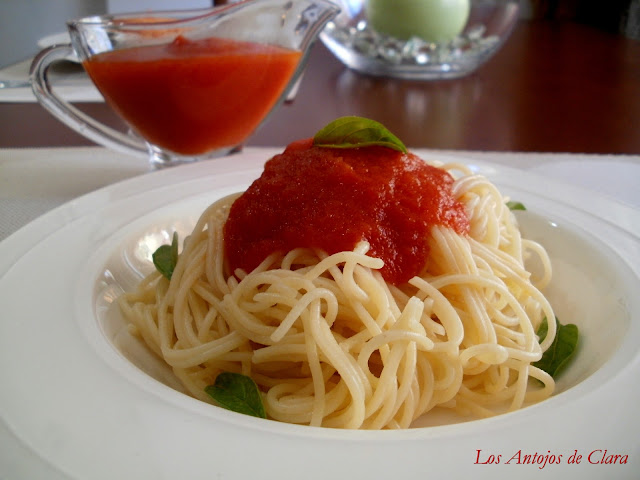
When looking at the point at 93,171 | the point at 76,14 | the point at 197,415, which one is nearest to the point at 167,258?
the point at 197,415

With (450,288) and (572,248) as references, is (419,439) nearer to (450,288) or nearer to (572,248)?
(450,288)

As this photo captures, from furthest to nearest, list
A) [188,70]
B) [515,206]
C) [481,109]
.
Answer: [481,109] → [188,70] → [515,206]

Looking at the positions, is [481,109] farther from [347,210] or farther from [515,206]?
[347,210]

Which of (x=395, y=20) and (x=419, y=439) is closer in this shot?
(x=419, y=439)

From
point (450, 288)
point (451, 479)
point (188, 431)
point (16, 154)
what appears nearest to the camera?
point (451, 479)

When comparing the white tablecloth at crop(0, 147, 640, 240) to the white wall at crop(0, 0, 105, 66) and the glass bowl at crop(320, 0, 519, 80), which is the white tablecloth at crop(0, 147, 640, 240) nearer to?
the glass bowl at crop(320, 0, 519, 80)

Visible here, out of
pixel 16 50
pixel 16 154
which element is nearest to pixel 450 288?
pixel 16 154
